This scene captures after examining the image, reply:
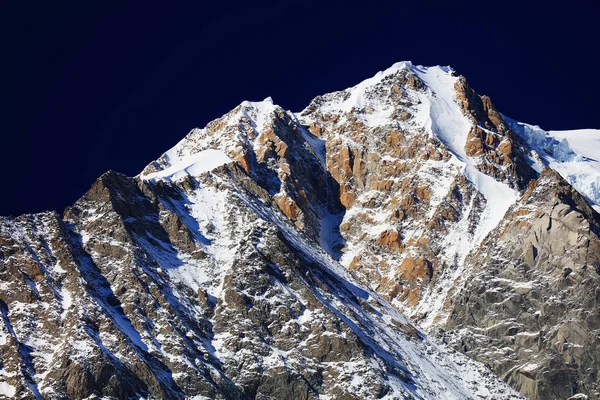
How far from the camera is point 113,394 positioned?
636ft

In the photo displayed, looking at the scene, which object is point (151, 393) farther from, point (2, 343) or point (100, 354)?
point (2, 343)

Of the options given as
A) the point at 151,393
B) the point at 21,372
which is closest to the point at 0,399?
the point at 21,372

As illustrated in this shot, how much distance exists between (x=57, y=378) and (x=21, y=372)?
5.32m

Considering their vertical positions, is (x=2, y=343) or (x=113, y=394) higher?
(x=2, y=343)

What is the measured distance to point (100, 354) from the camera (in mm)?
198125

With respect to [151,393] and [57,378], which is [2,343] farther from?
[151,393]

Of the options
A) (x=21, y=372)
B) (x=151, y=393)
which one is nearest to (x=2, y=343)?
(x=21, y=372)

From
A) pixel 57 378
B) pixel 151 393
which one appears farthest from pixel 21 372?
pixel 151 393

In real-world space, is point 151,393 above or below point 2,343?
below

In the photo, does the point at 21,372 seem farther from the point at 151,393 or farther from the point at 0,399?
the point at 151,393

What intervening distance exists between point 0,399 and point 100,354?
1702 cm

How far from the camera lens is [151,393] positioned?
650ft

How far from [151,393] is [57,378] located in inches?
566

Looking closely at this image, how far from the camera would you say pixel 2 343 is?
200m
